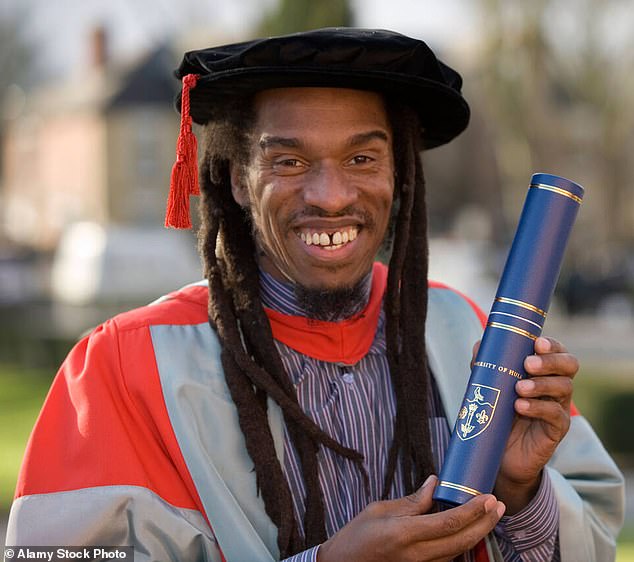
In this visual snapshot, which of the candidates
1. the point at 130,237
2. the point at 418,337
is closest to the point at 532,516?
the point at 418,337

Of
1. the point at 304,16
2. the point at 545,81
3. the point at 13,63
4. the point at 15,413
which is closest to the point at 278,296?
the point at 15,413

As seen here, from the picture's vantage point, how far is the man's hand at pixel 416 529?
78.2 inches

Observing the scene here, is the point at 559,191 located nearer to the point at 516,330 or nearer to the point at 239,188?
the point at 516,330

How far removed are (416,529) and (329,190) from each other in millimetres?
783

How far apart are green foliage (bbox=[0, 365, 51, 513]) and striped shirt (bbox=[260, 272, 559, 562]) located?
4.91 meters

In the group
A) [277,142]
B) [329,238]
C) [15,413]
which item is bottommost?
[15,413]

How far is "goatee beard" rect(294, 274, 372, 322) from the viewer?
2.44 meters

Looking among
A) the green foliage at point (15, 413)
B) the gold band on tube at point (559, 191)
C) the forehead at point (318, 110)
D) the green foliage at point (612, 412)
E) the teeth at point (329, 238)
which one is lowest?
the green foliage at point (15, 413)

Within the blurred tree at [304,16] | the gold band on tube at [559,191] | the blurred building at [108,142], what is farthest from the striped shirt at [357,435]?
the blurred building at [108,142]

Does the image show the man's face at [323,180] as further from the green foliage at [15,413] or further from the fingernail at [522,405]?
the green foliage at [15,413]

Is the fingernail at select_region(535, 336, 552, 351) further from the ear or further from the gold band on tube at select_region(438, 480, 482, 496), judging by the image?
the ear

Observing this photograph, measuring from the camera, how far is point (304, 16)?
11.5m

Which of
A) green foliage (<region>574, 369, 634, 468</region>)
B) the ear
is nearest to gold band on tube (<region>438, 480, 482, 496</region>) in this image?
the ear

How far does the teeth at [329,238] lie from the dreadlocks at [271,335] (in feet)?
0.77
